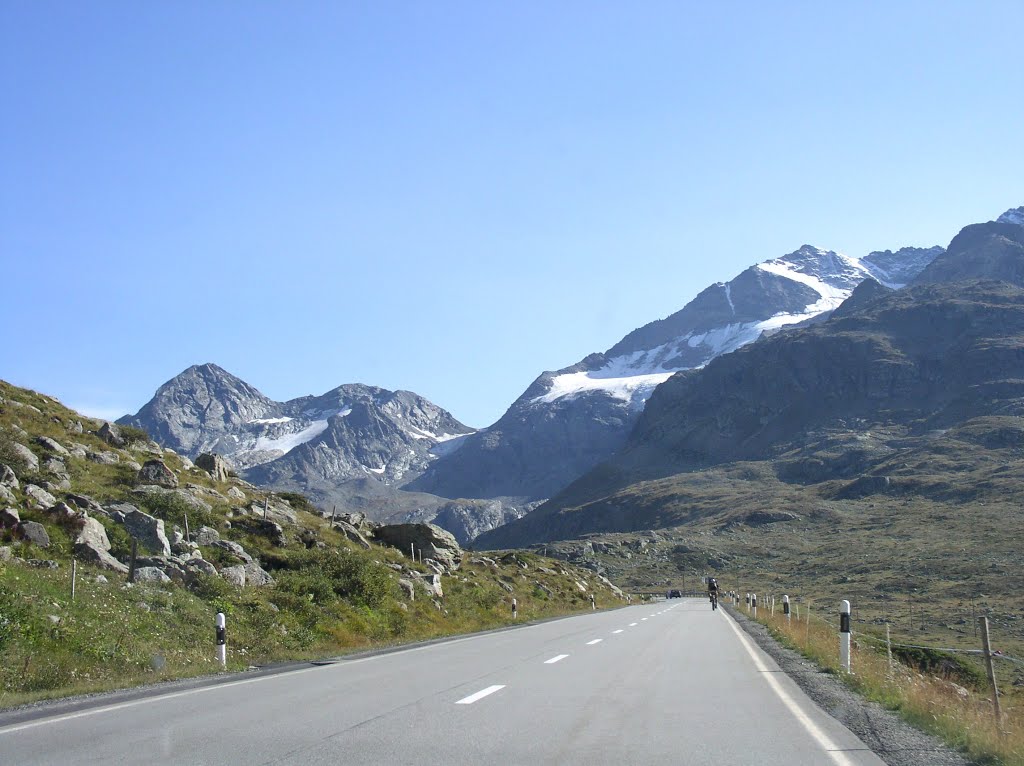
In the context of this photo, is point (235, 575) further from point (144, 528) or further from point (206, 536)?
point (206, 536)

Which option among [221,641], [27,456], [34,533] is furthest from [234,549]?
[221,641]

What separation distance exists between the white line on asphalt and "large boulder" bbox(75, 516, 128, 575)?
10.0 metres

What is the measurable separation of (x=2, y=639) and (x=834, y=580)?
297 ft

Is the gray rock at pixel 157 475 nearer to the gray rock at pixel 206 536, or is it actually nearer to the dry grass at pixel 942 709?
the gray rock at pixel 206 536

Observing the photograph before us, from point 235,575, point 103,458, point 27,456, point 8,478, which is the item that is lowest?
point 235,575

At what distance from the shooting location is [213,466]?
37.9m

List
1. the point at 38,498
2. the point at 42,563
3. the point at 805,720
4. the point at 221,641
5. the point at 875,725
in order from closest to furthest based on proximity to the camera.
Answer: the point at 875,725 → the point at 805,720 → the point at 221,641 → the point at 42,563 → the point at 38,498

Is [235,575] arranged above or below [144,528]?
below

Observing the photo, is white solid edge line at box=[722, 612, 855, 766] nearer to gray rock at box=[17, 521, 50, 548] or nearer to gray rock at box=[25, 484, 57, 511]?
gray rock at box=[17, 521, 50, 548]

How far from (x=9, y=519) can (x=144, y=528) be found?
343 cm

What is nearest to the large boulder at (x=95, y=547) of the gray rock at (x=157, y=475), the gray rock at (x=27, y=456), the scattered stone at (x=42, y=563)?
the scattered stone at (x=42, y=563)

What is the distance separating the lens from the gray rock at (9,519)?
746 inches

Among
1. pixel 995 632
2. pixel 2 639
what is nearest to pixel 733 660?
pixel 2 639

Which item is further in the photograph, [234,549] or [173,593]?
[234,549]
